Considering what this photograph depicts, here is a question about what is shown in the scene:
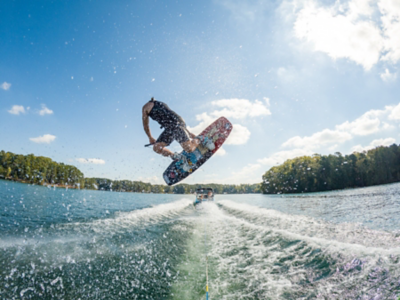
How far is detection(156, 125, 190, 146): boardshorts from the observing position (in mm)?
6438

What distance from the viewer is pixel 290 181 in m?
67.8

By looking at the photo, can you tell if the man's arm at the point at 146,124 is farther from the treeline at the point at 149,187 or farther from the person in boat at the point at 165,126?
the treeline at the point at 149,187

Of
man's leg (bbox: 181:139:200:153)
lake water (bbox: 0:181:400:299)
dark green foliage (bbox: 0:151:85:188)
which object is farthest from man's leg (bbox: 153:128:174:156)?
dark green foliage (bbox: 0:151:85:188)

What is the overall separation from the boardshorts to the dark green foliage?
7399cm

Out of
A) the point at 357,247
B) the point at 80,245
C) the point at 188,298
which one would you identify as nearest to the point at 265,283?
the point at 188,298

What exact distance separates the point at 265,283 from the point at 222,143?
216 inches

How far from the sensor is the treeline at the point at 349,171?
51.2 metres

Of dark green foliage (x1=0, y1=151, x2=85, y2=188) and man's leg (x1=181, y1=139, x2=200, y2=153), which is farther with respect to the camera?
dark green foliage (x1=0, y1=151, x2=85, y2=188)

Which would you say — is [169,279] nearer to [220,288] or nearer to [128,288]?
[128,288]

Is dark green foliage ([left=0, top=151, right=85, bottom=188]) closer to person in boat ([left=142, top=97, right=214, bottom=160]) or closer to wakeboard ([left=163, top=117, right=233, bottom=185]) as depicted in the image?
wakeboard ([left=163, top=117, right=233, bottom=185])

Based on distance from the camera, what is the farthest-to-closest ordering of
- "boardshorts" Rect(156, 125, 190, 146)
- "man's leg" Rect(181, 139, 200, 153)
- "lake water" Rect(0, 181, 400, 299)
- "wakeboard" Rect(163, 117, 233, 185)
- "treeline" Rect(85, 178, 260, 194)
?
"treeline" Rect(85, 178, 260, 194) < "wakeboard" Rect(163, 117, 233, 185) < "man's leg" Rect(181, 139, 200, 153) < "boardshorts" Rect(156, 125, 190, 146) < "lake water" Rect(0, 181, 400, 299)

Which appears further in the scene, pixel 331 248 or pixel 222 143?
pixel 222 143

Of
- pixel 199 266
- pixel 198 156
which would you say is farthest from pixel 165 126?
pixel 199 266

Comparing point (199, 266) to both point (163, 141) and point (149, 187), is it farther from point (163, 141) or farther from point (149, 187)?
point (149, 187)
